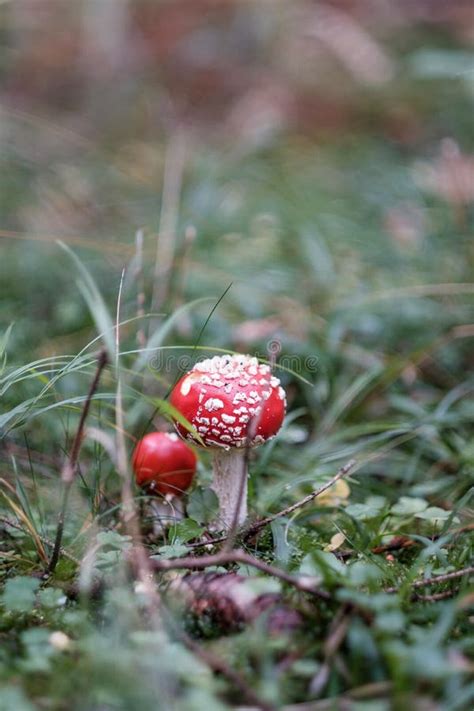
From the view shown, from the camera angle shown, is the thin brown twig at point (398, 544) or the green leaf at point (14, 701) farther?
the thin brown twig at point (398, 544)

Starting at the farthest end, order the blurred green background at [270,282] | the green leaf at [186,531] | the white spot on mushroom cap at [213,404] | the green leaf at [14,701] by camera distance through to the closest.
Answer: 1. the white spot on mushroom cap at [213,404]
2. the green leaf at [186,531]
3. the blurred green background at [270,282]
4. the green leaf at [14,701]

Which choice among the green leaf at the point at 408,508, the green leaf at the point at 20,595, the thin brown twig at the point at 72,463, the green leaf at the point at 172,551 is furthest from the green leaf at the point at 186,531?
the green leaf at the point at 408,508

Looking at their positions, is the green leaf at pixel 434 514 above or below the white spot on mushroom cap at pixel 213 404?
below

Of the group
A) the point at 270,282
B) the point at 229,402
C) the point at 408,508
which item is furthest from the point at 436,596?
the point at 270,282

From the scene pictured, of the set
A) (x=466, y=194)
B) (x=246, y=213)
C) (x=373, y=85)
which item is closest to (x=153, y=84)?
(x=373, y=85)

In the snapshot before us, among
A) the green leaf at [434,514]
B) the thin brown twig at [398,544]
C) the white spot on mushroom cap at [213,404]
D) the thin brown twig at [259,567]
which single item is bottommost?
the thin brown twig at [398,544]

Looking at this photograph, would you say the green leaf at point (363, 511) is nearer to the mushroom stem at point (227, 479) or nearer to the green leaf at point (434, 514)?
the green leaf at point (434, 514)

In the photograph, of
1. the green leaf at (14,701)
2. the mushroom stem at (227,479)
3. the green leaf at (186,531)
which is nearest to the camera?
the green leaf at (14,701)
